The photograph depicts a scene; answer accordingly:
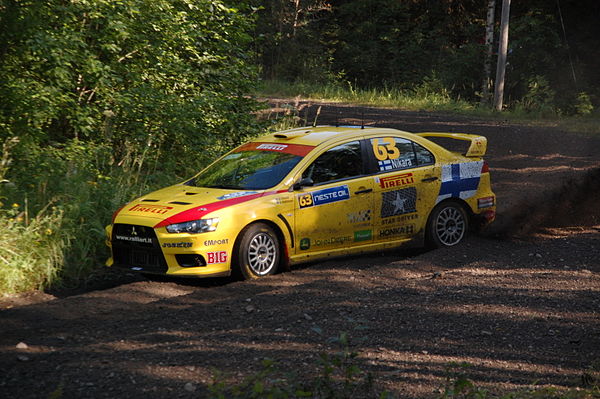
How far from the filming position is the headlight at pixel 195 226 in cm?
849

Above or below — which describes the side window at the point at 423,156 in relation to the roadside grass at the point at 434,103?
below

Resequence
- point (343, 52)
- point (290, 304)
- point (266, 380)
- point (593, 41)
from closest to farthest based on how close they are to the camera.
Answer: point (266, 380)
point (290, 304)
point (593, 41)
point (343, 52)

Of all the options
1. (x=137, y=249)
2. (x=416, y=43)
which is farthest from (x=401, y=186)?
(x=416, y=43)

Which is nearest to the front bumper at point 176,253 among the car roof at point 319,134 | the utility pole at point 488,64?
the car roof at point 319,134

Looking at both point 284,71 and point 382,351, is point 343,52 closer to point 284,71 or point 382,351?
point 284,71

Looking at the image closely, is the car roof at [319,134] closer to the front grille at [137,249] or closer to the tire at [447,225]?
the tire at [447,225]

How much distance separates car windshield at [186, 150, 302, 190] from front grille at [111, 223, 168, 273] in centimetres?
126

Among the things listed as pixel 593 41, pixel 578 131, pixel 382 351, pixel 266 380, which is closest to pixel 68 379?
pixel 266 380

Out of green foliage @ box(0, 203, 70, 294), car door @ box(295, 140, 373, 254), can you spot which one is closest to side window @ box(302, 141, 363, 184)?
car door @ box(295, 140, 373, 254)

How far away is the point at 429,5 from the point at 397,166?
34.4 m

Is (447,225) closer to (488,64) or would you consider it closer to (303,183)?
(303,183)

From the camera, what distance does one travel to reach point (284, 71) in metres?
40.5

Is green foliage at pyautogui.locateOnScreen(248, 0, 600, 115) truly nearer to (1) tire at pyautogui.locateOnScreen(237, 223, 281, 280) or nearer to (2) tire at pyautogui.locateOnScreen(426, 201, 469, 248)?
(2) tire at pyautogui.locateOnScreen(426, 201, 469, 248)

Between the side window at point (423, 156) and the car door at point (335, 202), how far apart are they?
0.88m
